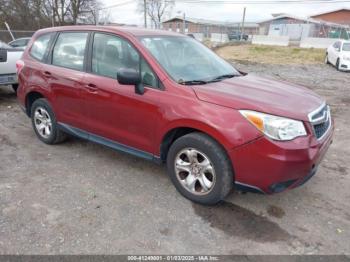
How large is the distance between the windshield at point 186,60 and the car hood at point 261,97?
0.23m

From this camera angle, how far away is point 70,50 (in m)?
4.38

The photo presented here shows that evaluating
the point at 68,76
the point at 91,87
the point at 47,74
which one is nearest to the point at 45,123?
the point at 47,74

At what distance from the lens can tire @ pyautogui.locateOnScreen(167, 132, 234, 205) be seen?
Result: 3.07m

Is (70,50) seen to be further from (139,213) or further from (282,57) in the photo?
(282,57)

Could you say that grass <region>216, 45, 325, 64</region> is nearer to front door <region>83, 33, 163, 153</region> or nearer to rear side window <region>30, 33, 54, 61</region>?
rear side window <region>30, 33, 54, 61</region>

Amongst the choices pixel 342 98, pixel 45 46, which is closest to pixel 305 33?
pixel 342 98

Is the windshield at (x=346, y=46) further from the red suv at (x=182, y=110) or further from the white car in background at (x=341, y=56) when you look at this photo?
the red suv at (x=182, y=110)

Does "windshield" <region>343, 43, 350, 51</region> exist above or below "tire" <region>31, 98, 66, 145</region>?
above

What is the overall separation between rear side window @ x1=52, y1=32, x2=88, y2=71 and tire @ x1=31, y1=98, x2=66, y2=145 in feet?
2.23

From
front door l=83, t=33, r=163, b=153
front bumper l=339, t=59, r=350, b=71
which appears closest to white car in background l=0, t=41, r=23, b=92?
front door l=83, t=33, r=163, b=153

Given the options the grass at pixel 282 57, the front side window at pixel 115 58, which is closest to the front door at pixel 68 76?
the front side window at pixel 115 58

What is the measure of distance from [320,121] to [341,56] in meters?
14.2

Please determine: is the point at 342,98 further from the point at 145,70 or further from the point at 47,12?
the point at 47,12

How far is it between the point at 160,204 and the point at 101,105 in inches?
54.2
